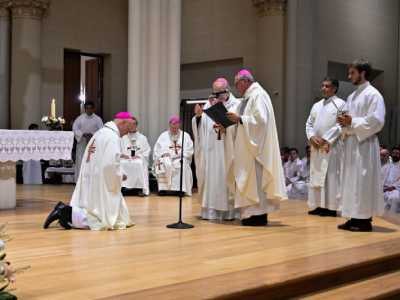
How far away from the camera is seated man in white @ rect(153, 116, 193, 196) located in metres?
9.95

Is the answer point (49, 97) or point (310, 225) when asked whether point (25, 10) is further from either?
point (310, 225)

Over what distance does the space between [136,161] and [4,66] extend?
5292 mm

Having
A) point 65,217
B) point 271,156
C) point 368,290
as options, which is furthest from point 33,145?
point 368,290

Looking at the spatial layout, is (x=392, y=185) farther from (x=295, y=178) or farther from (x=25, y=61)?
(x=25, y=61)

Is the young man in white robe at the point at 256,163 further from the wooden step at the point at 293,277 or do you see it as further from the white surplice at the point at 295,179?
the white surplice at the point at 295,179

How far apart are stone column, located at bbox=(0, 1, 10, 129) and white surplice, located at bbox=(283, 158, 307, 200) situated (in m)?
6.54

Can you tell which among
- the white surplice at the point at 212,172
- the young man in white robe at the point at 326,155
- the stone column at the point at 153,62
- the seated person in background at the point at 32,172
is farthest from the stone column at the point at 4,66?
the young man in white robe at the point at 326,155

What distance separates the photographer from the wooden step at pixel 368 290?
4.16 meters

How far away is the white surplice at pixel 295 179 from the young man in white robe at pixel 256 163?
15.2 feet

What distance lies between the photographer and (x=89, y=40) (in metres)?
14.7

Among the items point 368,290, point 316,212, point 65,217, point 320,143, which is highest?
point 320,143

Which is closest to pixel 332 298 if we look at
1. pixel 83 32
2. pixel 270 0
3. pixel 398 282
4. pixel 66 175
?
pixel 398 282

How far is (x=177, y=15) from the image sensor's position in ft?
35.6

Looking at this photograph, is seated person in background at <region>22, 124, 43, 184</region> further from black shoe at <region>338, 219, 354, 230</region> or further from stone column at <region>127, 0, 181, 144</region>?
black shoe at <region>338, 219, 354, 230</region>
